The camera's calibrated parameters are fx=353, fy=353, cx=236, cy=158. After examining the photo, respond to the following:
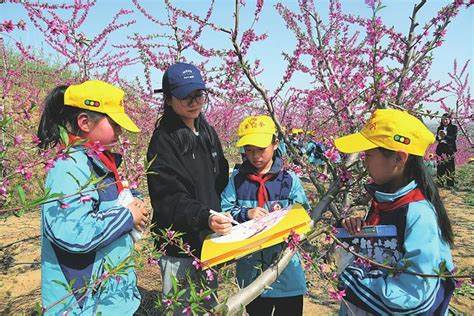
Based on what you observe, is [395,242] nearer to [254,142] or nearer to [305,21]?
[254,142]

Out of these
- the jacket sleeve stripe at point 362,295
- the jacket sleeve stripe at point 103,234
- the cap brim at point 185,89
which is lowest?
the jacket sleeve stripe at point 362,295

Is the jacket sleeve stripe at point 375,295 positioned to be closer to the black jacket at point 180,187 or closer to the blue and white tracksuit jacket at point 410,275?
the blue and white tracksuit jacket at point 410,275

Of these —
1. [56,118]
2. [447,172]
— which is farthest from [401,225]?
[447,172]

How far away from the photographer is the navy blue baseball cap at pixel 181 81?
1915 millimetres

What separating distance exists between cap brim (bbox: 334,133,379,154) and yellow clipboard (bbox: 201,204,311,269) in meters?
0.33

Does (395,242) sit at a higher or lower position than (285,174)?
lower

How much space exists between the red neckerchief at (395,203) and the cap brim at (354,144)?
0.75 feet

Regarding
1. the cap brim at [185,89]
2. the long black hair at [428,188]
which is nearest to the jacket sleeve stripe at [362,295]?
the long black hair at [428,188]

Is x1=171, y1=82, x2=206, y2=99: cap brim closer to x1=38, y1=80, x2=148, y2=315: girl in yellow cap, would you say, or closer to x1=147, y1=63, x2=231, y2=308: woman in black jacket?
x1=147, y1=63, x2=231, y2=308: woman in black jacket

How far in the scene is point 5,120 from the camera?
0.91m

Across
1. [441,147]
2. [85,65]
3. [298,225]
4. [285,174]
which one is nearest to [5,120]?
[298,225]

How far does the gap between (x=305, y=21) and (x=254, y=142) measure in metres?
2.86

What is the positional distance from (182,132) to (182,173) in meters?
0.24

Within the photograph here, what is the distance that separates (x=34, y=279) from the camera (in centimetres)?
369
